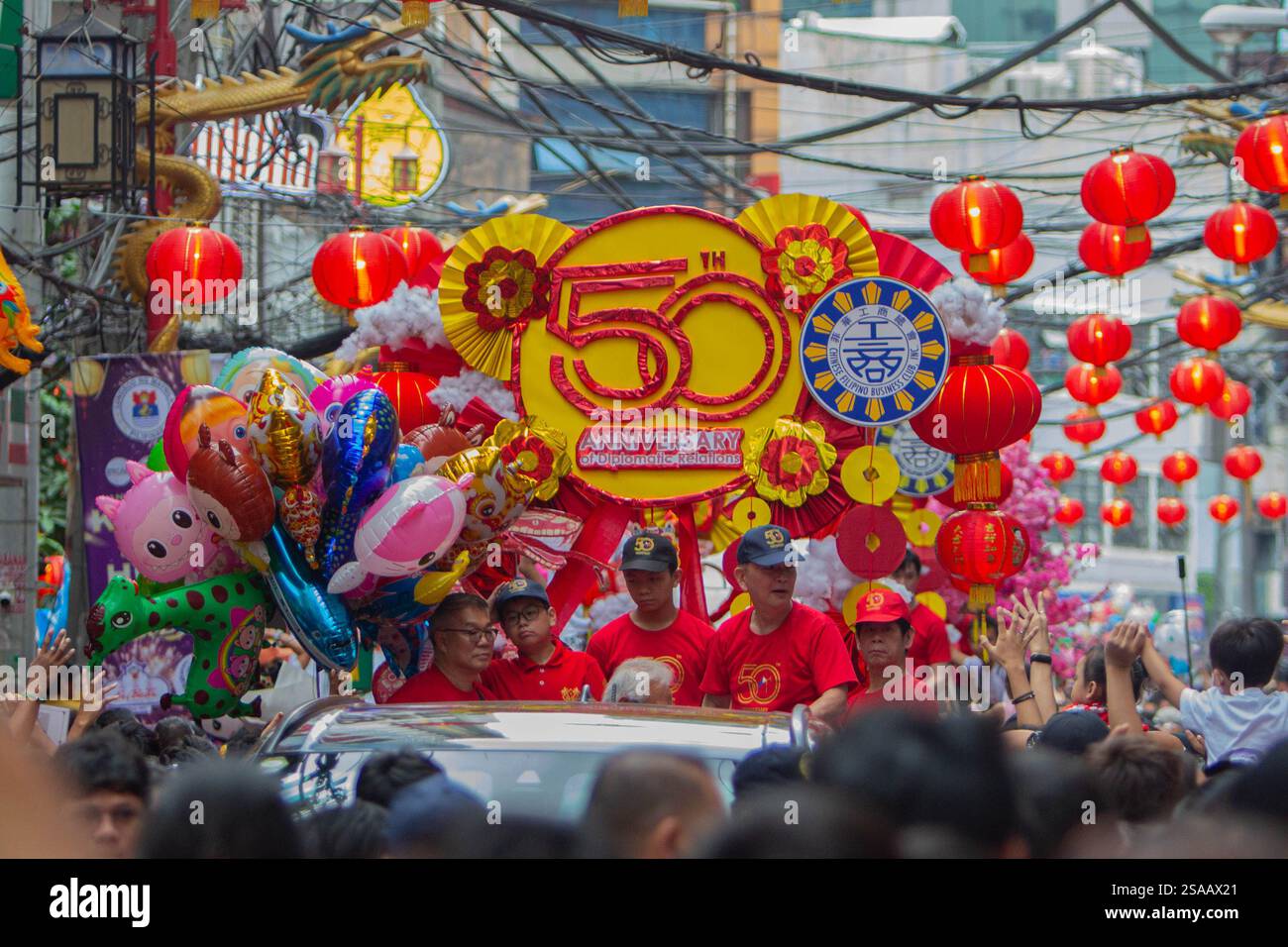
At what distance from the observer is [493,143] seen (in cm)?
3297

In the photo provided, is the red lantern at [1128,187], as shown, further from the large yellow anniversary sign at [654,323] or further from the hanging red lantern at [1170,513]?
the hanging red lantern at [1170,513]

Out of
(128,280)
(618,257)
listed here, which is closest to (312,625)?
(618,257)

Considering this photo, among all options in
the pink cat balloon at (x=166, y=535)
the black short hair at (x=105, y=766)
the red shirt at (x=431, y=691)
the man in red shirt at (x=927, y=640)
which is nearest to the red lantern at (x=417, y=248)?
the man in red shirt at (x=927, y=640)

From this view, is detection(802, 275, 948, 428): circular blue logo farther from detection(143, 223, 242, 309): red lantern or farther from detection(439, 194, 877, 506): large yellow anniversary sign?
detection(143, 223, 242, 309): red lantern

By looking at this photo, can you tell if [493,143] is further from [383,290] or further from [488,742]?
[488,742]

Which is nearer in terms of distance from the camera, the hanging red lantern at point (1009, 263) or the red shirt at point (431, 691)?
the red shirt at point (431, 691)

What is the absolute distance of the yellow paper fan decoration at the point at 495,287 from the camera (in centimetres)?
971

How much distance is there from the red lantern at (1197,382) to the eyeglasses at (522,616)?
38.0ft

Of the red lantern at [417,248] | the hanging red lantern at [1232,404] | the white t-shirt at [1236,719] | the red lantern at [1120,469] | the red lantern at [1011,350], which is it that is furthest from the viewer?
the red lantern at [1120,469]

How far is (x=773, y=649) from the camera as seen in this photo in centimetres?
766

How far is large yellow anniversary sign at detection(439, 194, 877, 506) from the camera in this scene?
9.50 meters

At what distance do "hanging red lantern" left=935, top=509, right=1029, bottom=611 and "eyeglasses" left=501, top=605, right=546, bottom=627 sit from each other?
312 centimetres
